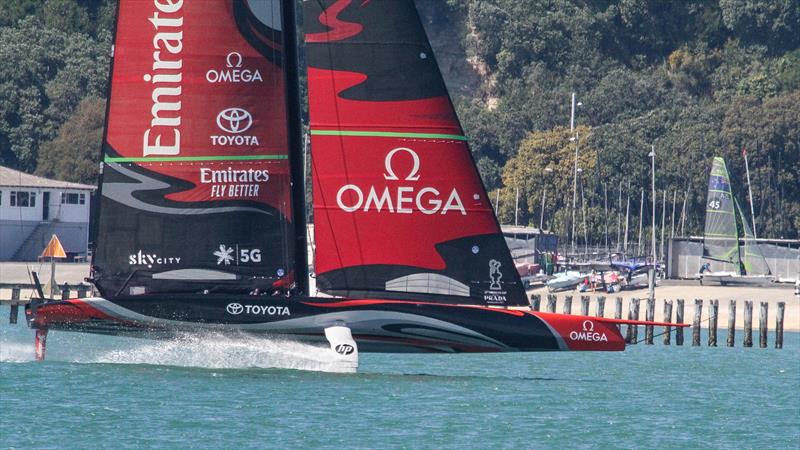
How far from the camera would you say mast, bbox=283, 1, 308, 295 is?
2678 centimetres

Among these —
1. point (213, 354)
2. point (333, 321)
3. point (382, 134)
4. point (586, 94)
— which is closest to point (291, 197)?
point (382, 134)

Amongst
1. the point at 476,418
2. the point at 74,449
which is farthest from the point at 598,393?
the point at 74,449

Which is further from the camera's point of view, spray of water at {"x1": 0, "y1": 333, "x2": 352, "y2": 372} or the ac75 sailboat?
spray of water at {"x1": 0, "y1": 333, "x2": 352, "y2": 372}

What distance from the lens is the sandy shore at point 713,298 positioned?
54.2 meters

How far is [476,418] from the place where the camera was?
80.6ft

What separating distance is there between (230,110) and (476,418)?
248 inches

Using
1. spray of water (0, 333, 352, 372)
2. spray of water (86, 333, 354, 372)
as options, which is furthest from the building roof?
spray of water (86, 333, 354, 372)

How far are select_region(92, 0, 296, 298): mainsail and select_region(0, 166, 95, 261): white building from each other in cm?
4349

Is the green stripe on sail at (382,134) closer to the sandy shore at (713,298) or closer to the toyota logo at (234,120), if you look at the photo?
the toyota logo at (234,120)

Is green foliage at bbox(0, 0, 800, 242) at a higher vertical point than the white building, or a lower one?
higher

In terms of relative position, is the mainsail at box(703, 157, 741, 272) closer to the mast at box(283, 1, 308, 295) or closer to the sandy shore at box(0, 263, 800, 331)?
the sandy shore at box(0, 263, 800, 331)

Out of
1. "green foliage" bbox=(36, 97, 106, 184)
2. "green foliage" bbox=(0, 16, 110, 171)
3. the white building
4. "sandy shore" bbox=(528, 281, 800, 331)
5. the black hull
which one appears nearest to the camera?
the black hull

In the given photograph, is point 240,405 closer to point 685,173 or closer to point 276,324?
point 276,324

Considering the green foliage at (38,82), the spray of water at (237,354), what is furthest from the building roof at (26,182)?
the spray of water at (237,354)
